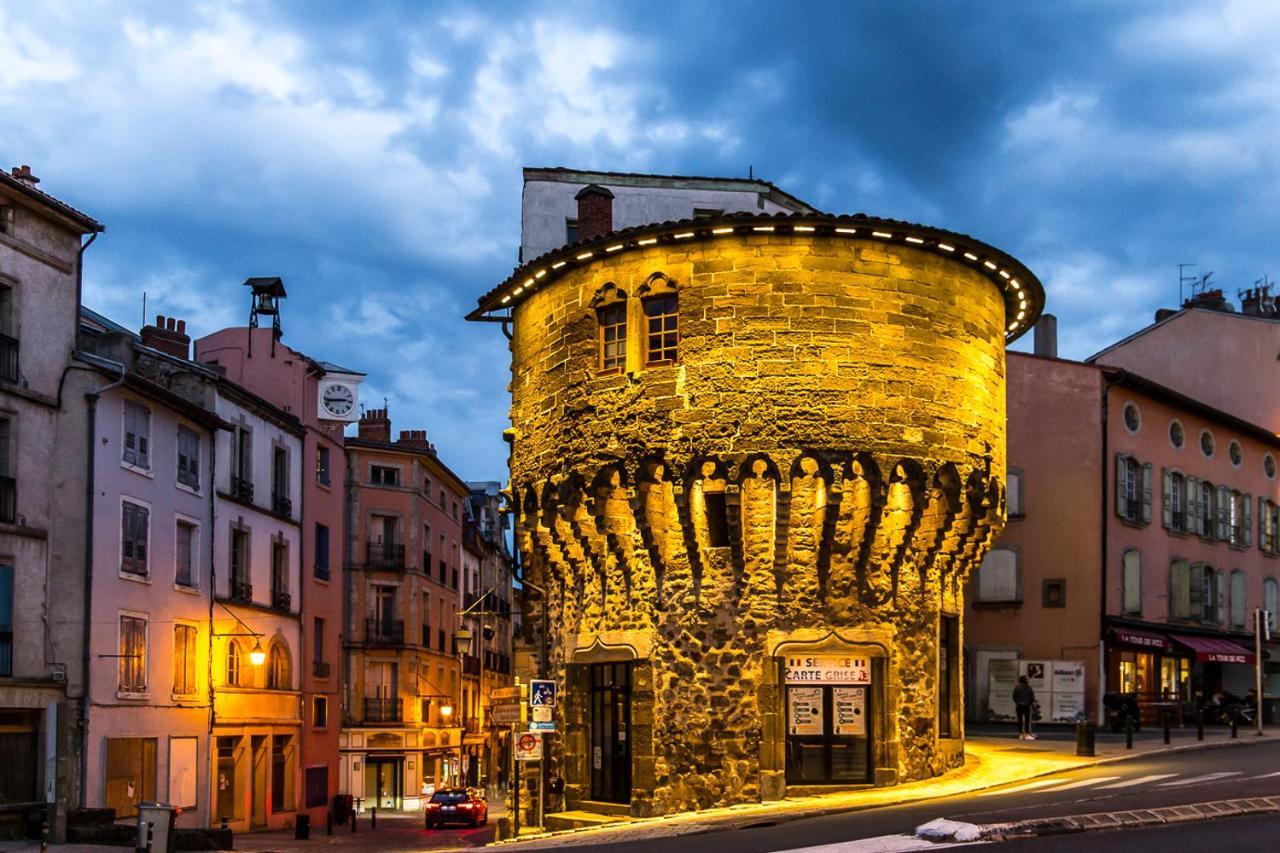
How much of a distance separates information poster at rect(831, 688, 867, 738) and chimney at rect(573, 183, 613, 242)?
41.2 ft

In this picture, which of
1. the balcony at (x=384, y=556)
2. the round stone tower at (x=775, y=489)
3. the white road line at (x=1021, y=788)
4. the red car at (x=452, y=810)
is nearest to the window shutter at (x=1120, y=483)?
the round stone tower at (x=775, y=489)

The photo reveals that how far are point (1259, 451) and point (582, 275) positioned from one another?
29971mm

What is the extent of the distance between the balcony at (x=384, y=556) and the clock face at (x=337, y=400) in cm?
1338

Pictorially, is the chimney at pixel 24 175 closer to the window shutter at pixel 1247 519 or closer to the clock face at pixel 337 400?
the clock face at pixel 337 400

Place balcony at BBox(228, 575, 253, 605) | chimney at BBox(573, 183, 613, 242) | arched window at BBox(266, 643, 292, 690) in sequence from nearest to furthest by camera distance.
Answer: chimney at BBox(573, 183, 613, 242) → balcony at BBox(228, 575, 253, 605) → arched window at BBox(266, 643, 292, 690)

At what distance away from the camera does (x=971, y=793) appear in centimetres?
2267

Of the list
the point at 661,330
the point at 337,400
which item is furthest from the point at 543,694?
the point at 337,400

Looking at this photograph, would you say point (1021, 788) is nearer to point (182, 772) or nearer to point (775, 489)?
point (775, 489)

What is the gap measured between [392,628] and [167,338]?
771 inches

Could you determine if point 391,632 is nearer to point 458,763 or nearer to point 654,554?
point 458,763

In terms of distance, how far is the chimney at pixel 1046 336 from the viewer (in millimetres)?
46969

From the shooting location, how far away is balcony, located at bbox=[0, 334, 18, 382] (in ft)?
97.1

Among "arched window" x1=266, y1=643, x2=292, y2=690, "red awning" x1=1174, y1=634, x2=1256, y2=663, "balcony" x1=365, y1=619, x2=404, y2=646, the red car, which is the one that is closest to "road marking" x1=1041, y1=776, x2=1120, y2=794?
"red awning" x1=1174, y1=634, x2=1256, y2=663

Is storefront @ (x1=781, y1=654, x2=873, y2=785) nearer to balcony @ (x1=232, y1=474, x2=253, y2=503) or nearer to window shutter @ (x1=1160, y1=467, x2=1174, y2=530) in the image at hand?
balcony @ (x1=232, y1=474, x2=253, y2=503)
